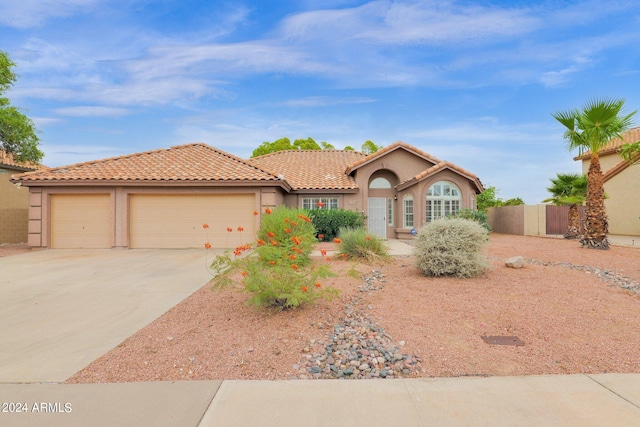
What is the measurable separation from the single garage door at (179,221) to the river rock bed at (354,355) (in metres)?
11.2

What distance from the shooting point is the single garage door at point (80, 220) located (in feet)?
49.1

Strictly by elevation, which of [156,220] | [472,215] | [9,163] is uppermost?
[9,163]

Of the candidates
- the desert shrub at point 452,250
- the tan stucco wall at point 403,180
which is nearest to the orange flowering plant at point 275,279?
the desert shrub at point 452,250

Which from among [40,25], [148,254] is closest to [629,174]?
[148,254]

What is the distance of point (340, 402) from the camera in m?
3.03

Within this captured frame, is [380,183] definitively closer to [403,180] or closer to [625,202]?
[403,180]

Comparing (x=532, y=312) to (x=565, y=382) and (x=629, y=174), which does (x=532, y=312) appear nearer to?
(x=565, y=382)

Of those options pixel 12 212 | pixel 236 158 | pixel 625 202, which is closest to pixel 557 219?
pixel 625 202

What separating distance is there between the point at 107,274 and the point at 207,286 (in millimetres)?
3622

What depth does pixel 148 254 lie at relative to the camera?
43.2 feet

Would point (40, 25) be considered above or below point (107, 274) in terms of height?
above

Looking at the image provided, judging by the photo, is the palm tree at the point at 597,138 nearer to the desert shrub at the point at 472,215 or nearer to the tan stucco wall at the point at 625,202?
the desert shrub at the point at 472,215

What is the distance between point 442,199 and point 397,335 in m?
15.9

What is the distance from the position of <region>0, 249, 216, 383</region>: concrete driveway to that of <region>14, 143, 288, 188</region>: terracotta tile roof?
4.11m
